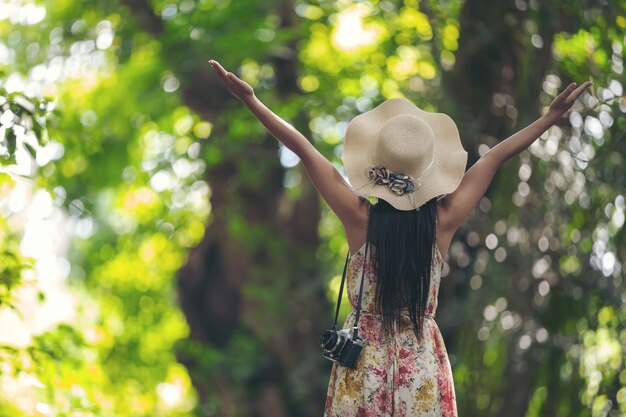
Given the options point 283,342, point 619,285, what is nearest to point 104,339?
point 283,342

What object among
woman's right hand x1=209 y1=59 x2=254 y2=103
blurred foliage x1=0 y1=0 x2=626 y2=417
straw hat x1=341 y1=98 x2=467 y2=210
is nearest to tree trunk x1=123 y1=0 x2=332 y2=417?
blurred foliage x1=0 y1=0 x2=626 y2=417

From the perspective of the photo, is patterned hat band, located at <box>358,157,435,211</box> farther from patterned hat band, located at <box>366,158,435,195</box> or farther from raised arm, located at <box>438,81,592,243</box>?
raised arm, located at <box>438,81,592,243</box>

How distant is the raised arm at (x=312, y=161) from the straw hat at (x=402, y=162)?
0.05m

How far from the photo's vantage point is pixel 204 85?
7.72 metres

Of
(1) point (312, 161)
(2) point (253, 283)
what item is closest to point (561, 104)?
(1) point (312, 161)

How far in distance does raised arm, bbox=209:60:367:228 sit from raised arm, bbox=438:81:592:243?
9.6 inches

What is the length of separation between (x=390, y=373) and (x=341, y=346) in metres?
0.16

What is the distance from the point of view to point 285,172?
8.47m

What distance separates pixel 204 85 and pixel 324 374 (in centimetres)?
252

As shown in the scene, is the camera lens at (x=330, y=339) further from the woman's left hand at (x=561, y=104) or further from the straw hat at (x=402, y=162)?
the woman's left hand at (x=561, y=104)

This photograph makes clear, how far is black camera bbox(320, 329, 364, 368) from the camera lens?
99.6 inches

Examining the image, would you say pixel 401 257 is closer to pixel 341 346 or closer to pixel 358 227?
pixel 358 227

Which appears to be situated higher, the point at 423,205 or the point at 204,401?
the point at 423,205

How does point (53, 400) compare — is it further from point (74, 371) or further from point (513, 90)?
point (513, 90)
